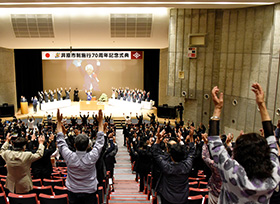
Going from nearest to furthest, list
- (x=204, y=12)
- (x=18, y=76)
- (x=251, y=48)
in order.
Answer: (x=251, y=48), (x=204, y=12), (x=18, y=76)

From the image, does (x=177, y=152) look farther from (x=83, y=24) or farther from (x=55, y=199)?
(x=83, y=24)

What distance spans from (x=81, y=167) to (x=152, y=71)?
1855cm

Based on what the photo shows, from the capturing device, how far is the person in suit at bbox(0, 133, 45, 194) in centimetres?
356

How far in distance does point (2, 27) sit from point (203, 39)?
10.4 m

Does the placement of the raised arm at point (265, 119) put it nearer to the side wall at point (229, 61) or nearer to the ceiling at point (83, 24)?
the side wall at point (229, 61)

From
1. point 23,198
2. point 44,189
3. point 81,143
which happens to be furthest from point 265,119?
point 44,189

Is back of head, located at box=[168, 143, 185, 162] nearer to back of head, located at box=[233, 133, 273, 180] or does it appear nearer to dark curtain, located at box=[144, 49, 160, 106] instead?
back of head, located at box=[233, 133, 273, 180]

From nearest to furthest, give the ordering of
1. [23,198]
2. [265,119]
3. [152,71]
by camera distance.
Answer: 1. [265,119]
2. [23,198]
3. [152,71]

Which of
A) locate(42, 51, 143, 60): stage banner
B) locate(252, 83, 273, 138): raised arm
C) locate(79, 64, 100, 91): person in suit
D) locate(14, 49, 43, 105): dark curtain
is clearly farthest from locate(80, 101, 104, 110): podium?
locate(252, 83, 273, 138): raised arm

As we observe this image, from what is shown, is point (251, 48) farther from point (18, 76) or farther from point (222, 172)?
point (18, 76)

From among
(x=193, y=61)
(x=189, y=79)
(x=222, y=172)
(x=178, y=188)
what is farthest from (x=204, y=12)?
(x=222, y=172)

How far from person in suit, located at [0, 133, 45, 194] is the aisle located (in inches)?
74.5

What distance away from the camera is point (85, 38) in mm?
15125

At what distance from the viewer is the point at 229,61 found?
12.7 m
